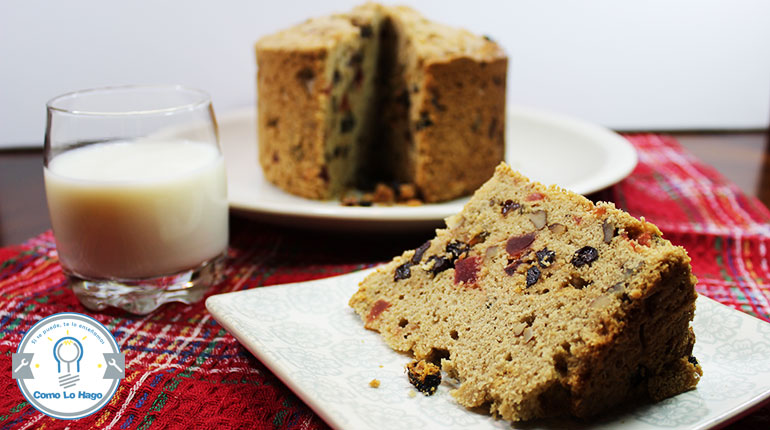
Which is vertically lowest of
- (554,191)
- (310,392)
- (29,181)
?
(29,181)

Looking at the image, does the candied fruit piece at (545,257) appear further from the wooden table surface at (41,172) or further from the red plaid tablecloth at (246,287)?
the wooden table surface at (41,172)

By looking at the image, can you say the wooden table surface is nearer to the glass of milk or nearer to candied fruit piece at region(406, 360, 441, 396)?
the glass of milk

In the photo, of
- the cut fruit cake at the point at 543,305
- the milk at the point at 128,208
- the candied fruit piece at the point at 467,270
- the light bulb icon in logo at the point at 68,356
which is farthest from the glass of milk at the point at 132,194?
the candied fruit piece at the point at 467,270

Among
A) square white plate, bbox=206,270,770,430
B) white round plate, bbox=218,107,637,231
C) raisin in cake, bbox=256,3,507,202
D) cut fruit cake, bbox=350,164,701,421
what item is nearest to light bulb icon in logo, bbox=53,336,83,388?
square white plate, bbox=206,270,770,430

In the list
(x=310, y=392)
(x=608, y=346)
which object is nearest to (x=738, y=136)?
(x=608, y=346)

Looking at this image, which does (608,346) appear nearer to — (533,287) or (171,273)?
(533,287)

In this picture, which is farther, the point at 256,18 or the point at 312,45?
the point at 256,18
